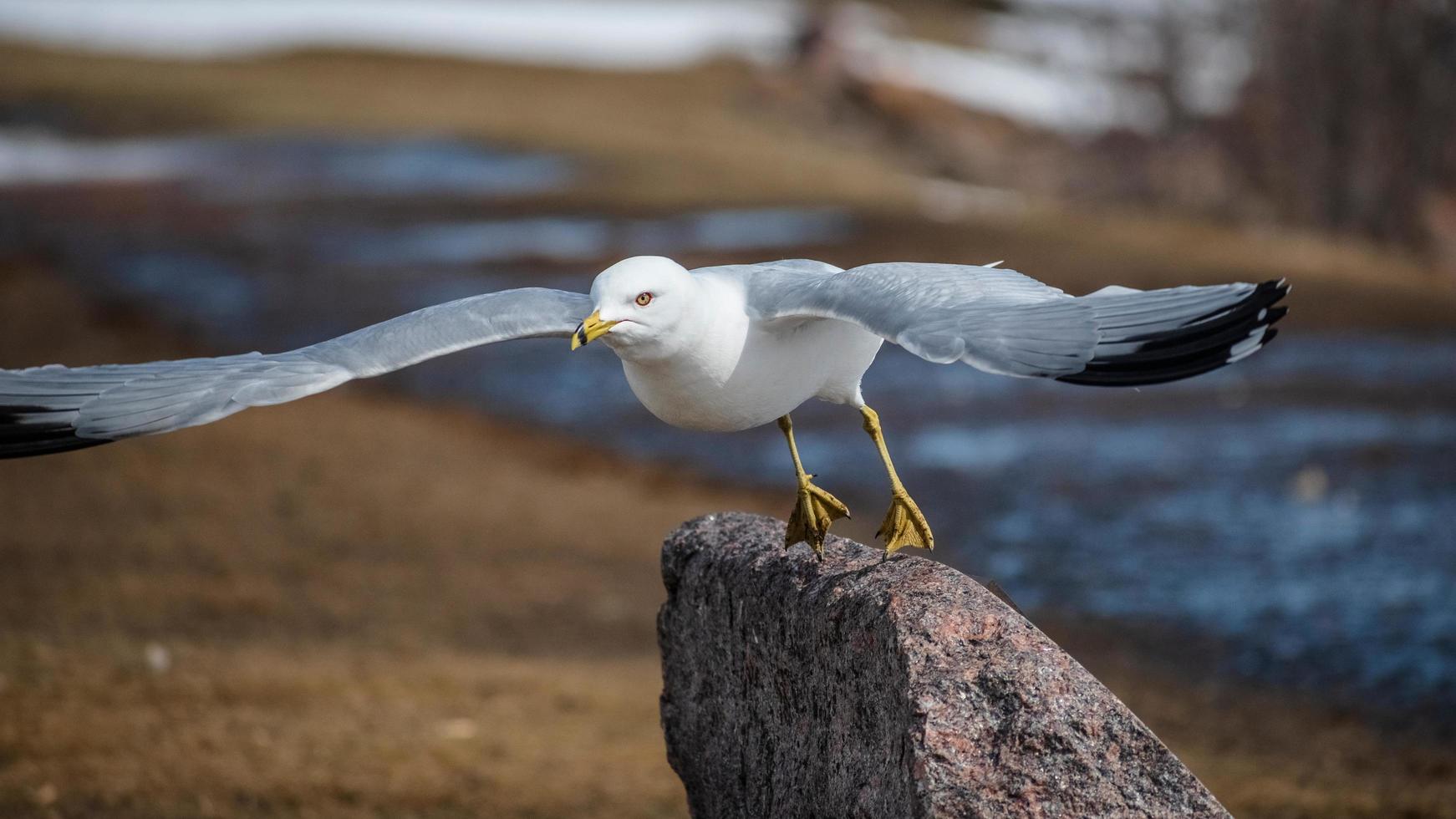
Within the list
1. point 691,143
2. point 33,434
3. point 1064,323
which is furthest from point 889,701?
point 691,143

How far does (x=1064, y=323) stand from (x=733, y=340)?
78 cm

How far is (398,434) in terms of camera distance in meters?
10.7

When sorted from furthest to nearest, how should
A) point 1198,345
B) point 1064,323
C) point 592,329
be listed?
point 592,329, point 1064,323, point 1198,345

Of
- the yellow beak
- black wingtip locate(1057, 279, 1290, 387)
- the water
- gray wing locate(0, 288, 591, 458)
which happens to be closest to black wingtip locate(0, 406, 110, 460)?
gray wing locate(0, 288, 591, 458)

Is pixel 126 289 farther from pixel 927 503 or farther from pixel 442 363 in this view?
pixel 927 503

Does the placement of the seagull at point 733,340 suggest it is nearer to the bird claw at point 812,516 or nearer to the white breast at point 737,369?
the white breast at point 737,369

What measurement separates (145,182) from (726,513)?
1964cm

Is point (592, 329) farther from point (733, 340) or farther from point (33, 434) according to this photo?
point (33, 434)

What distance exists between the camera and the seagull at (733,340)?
Answer: 2789 millimetres

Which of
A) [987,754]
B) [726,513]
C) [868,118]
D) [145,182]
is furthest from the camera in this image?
[868,118]

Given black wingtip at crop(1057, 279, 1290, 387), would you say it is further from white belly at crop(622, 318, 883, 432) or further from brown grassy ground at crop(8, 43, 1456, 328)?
brown grassy ground at crop(8, 43, 1456, 328)

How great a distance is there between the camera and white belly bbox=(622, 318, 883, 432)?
3352 mm

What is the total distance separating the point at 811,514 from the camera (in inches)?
147

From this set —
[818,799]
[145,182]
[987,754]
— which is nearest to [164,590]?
[818,799]
